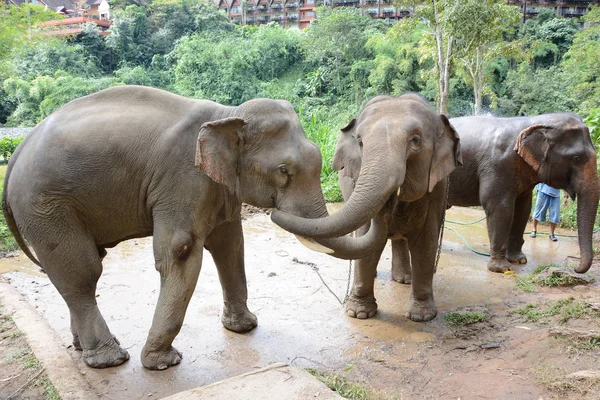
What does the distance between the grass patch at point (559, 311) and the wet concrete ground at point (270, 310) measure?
391mm

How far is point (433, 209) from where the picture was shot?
3975mm

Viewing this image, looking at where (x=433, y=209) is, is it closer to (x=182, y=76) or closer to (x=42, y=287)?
(x=42, y=287)

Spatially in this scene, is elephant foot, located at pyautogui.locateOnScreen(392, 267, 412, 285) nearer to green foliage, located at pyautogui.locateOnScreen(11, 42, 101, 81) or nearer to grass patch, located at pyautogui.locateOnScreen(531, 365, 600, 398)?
grass patch, located at pyautogui.locateOnScreen(531, 365, 600, 398)

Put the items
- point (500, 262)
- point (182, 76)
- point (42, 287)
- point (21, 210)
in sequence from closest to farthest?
point (21, 210) → point (42, 287) → point (500, 262) → point (182, 76)

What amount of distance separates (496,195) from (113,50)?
2964 centimetres

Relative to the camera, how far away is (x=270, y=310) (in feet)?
14.3

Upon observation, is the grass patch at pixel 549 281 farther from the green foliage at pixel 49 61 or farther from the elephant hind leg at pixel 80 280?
the green foliage at pixel 49 61

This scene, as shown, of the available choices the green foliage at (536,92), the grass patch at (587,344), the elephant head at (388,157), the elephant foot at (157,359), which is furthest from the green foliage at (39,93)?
the grass patch at (587,344)

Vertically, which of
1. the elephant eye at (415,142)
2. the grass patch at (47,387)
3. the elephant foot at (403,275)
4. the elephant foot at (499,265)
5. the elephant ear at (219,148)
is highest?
the elephant ear at (219,148)

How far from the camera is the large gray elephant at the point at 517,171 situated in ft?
16.4

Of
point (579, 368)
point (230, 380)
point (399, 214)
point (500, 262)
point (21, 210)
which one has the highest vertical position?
point (21, 210)

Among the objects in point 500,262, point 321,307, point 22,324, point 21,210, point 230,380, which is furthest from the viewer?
point 500,262

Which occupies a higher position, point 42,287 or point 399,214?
point 399,214

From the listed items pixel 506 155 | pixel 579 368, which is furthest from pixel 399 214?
pixel 506 155
